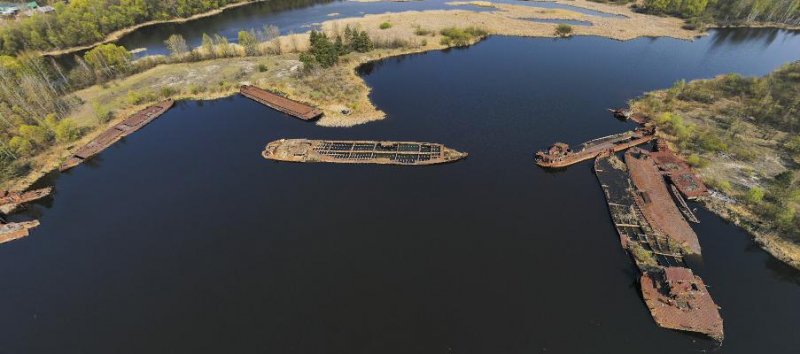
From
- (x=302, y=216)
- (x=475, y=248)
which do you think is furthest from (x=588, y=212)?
(x=302, y=216)

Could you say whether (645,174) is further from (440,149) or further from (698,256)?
(440,149)

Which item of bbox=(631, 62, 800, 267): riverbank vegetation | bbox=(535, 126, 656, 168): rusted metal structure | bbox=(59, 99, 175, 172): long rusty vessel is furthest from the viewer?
bbox=(59, 99, 175, 172): long rusty vessel

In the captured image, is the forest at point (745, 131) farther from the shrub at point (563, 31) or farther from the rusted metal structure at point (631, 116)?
the shrub at point (563, 31)

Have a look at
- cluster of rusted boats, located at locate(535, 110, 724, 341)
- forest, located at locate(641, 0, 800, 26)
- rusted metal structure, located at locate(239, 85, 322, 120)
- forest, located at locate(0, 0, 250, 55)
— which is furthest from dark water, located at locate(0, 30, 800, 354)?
forest, located at locate(641, 0, 800, 26)

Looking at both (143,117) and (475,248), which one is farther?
(143,117)

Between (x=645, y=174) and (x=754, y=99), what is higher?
(x=754, y=99)

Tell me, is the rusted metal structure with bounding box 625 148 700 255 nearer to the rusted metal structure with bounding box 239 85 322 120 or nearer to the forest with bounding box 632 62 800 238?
the forest with bounding box 632 62 800 238

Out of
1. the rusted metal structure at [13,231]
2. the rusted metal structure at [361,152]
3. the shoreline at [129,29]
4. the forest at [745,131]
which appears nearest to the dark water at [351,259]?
the rusted metal structure at [361,152]
